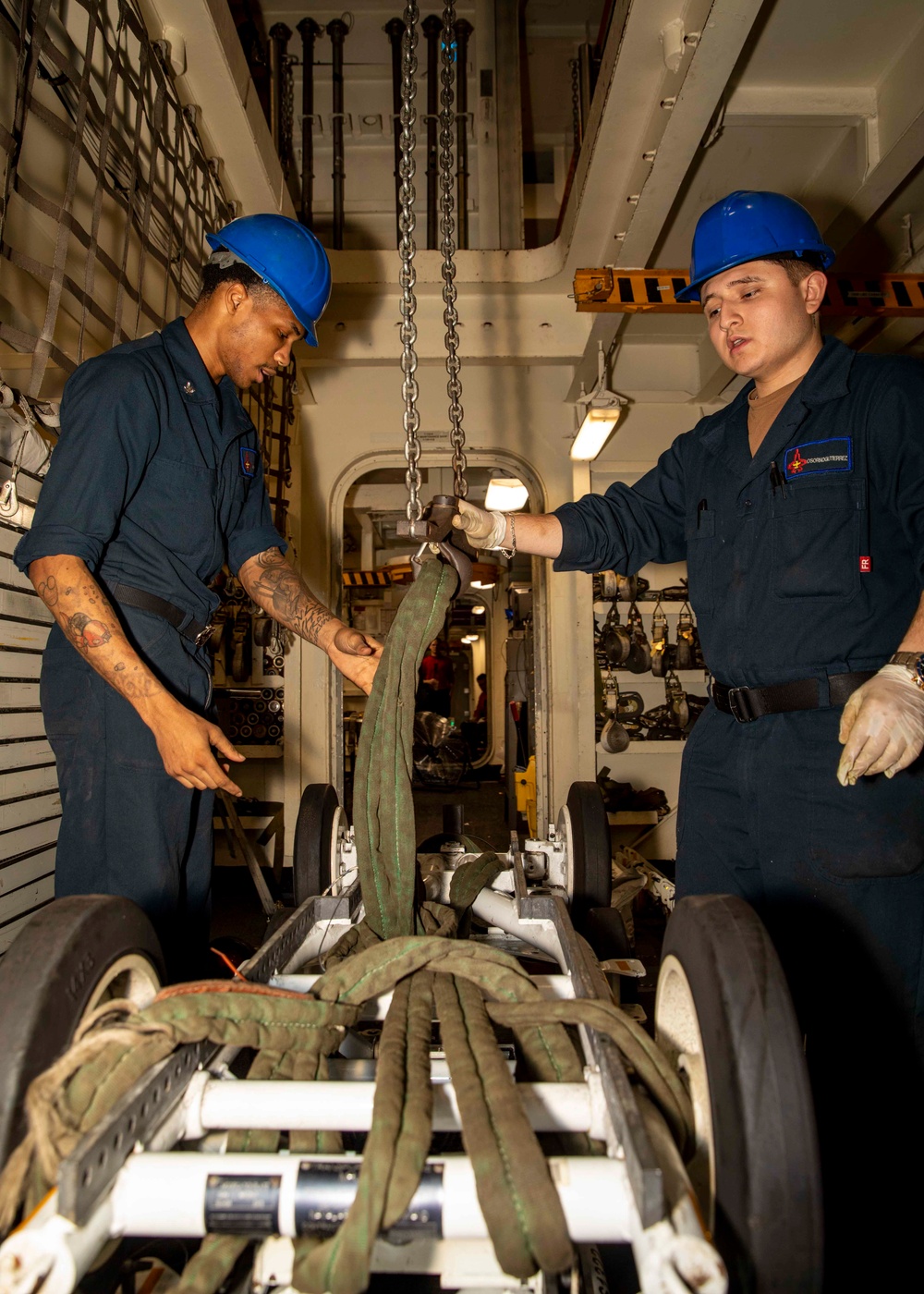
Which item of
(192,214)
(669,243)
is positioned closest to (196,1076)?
(192,214)

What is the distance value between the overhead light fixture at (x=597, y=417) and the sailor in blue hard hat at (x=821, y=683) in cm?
237

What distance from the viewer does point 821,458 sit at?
5.86 feet

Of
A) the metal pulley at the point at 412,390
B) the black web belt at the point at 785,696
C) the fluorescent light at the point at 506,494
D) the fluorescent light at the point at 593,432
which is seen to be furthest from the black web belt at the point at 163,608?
the fluorescent light at the point at 593,432

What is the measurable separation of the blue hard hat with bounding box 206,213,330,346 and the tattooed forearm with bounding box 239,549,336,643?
759 mm

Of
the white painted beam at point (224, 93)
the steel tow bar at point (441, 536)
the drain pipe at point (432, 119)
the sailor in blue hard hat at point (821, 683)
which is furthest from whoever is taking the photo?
the drain pipe at point (432, 119)

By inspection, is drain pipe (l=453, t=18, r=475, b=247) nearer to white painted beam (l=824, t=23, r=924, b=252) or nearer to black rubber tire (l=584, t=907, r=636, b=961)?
white painted beam (l=824, t=23, r=924, b=252)

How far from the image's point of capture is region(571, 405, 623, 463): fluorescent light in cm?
448

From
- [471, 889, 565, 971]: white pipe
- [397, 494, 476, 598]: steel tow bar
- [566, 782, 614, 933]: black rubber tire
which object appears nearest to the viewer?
[397, 494, 476, 598]: steel tow bar

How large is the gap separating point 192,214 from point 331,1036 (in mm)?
4159

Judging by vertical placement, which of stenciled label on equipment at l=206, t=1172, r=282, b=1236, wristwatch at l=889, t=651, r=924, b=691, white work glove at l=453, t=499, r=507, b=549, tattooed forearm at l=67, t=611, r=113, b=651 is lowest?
stenciled label on equipment at l=206, t=1172, r=282, b=1236

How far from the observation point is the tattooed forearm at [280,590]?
2.40 metres

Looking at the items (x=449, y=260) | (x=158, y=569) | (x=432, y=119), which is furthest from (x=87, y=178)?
(x=432, y=119)

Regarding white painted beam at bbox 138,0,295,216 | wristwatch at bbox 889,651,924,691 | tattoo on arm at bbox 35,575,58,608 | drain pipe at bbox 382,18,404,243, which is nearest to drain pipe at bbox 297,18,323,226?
drain pipe at bbox 382,18,404,243

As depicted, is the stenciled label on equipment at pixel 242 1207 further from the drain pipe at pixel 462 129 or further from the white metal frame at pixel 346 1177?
the drain pipe at pixel 462 129
